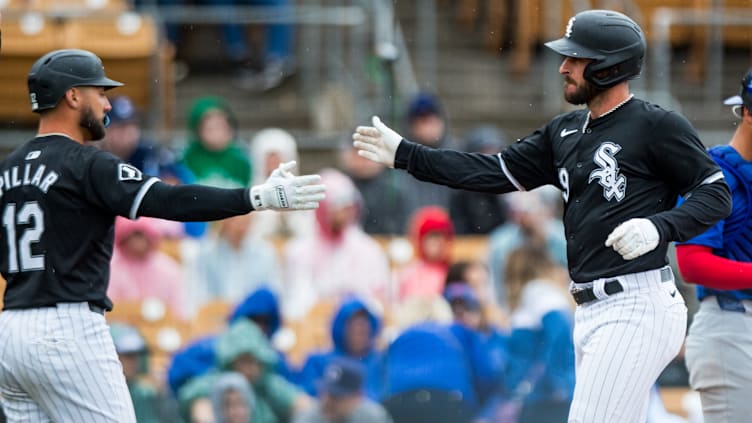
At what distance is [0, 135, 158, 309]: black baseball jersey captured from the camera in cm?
548

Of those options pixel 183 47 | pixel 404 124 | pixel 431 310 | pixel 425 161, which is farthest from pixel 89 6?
pixel 425 161

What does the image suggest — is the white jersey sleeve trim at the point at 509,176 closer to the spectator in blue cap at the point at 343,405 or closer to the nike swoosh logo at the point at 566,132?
the nike swoosh logo at the point at 566,132

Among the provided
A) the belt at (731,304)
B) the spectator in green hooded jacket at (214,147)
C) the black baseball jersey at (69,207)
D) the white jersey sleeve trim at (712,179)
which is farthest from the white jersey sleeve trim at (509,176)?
the spectator in green hooded jacket at (214,147)

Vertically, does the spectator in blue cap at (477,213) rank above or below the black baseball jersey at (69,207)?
below

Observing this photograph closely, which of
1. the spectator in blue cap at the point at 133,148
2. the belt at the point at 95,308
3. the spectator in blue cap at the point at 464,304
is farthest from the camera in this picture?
the spectator in blue cap at the point at 133,148

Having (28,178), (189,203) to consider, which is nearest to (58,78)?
(28,178)

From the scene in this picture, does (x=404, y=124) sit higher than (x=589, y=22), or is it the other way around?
(x=589, y=22)

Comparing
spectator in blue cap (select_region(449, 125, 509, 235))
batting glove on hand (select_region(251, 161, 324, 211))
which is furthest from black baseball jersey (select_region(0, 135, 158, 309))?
spectator in blue cap (select_region(449, 125, 509, 235))

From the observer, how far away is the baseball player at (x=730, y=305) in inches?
233

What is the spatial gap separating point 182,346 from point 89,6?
370 cm

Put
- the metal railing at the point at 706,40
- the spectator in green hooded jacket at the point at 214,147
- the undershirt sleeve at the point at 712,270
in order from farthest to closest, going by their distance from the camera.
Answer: the metal railing at the point at 706,40 → the spectator in green hooded jacket at the point at 214,147 → the undershirt sleeve at the point at 712,270

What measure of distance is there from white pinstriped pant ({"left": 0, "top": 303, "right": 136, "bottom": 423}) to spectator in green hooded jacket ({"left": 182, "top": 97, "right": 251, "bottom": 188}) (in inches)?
160

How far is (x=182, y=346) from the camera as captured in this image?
8.45 m

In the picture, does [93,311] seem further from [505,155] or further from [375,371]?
[375,371]
